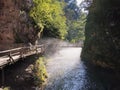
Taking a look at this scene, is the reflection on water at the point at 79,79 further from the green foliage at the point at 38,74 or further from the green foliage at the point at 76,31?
the green foliage at the point at 76,31

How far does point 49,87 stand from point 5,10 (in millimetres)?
9266

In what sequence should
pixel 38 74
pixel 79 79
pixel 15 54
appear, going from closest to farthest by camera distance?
pixel 15 54 → pixel 38 74 → pixel 79 79

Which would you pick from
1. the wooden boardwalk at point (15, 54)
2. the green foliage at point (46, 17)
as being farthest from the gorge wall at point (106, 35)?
the wooden boardwalk at point (15, 54)

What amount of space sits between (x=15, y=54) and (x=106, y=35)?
13.2m

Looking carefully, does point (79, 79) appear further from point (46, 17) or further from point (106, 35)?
point (46, 17)

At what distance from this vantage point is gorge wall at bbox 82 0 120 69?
2751 centimetres

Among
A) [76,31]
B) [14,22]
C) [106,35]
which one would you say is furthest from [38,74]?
[76,31]

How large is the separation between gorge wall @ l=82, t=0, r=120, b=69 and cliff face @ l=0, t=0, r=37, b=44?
898cm

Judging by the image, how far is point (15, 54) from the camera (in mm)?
20234

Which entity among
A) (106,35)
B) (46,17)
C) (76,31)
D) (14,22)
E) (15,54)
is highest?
(14,22)

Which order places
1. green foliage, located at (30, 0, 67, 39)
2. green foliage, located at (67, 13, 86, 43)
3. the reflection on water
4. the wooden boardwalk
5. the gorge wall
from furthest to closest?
green foliage, located at (67, 13, 86, 43) < green foliage, located at (30, 0, 67, 39) < the gorge wall < the reflection on water < the wooden boardwalk

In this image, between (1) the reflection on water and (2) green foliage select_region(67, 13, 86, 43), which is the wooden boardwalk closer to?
(1) the reflection on water

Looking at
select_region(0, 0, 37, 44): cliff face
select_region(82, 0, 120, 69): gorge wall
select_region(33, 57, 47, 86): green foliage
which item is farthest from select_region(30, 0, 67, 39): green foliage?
select_region(82, 0, 120, 69): gorge wall

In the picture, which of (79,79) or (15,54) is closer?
(15,54)
